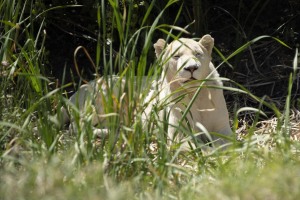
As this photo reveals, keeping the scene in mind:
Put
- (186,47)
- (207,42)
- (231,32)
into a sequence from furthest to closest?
(231,32)
(207,42)
(186,47)

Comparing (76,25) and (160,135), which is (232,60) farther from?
(160,135)

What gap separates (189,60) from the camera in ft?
19.2

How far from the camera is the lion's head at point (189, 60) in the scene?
580cm

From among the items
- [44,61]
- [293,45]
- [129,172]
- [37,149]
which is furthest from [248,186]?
[293,45]

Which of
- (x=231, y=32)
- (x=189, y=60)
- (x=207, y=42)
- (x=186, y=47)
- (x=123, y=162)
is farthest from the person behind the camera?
(x=231, y=32)

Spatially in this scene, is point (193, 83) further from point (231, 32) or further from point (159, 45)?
point (231, 32)

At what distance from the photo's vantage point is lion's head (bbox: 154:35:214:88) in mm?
5797

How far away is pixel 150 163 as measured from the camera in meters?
4.74

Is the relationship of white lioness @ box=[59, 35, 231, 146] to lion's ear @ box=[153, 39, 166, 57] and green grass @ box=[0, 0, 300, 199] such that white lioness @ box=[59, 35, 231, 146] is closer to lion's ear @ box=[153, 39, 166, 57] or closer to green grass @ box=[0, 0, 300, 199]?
lion's ear @ box=[153, 39, 166, 57]

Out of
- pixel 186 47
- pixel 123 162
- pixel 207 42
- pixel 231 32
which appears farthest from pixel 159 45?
pixel 231 32

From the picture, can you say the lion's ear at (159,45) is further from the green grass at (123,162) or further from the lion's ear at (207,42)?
the green grass at (123,162)

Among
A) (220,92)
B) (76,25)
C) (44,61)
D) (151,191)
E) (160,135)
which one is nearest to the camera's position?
(151,191)

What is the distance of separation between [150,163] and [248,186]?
34.8 inches

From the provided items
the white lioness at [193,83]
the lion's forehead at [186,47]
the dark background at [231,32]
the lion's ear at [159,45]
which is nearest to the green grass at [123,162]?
the white lioness at [193,83]
